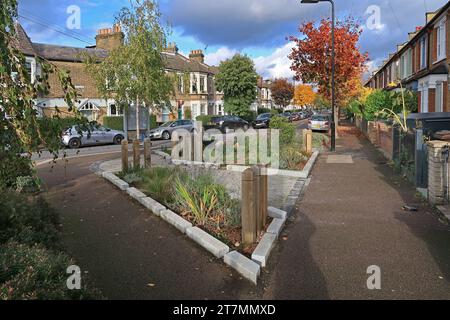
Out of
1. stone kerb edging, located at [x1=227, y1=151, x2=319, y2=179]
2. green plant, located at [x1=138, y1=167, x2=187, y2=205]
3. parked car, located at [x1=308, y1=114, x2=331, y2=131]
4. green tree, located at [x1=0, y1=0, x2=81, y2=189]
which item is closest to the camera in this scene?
green tree, located at [x1=0, y1=0, x2=81, y2=189]

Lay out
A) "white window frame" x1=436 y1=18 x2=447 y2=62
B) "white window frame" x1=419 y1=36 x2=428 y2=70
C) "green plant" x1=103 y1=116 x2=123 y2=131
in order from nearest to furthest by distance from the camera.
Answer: "white window frame" x1=436 y1=18 x2=447 y2=62, "white window frame" x1=419 y1=36 x2=428 y2=70, "green plant" x1=103 y1=116 x2=123 y2=131

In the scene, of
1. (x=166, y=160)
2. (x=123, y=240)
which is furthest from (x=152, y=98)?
(x=123, y=240)

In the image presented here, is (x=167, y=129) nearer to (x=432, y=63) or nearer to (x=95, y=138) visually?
(x=95, y=138)

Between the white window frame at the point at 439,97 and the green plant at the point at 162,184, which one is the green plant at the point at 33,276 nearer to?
the green plant at the point at 162,184

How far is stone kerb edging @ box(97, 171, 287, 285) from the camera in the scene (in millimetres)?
4672

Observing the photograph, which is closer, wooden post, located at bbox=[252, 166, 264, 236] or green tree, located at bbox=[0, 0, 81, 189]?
green tree, located at bbox=[0, 0, 81, 189]

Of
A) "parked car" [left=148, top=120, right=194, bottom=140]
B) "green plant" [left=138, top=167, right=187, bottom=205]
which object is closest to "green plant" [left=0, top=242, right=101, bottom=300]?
"green plant" [left=138, top=167, right=187, bottom=205]

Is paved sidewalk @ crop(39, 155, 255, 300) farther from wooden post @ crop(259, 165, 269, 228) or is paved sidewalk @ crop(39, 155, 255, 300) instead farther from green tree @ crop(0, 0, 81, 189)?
green tree @ crop(0, 0, 81, 189)

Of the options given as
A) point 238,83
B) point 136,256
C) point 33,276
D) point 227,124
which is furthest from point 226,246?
point 238,83

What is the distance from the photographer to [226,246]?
5.23 metres

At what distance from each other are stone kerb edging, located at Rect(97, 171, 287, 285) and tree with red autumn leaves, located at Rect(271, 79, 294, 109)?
242 ft

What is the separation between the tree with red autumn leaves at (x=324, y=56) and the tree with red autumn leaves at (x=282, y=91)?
53.5 m

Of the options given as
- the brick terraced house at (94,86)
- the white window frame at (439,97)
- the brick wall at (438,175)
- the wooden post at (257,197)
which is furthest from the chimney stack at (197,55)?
the wooden post at (257,197)
